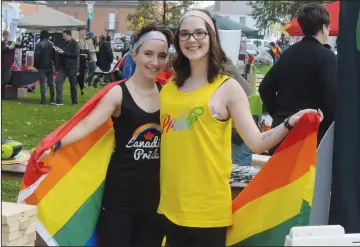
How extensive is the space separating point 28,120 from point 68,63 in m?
2.78

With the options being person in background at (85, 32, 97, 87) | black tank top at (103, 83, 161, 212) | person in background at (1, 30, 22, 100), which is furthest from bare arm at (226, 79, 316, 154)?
person in background at (85, 32, 97, 87)

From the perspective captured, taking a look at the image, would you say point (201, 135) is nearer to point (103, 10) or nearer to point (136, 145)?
point (136, 145)

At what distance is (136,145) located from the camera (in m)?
2.47

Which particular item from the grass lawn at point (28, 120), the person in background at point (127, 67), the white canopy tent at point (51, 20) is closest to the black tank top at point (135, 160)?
the person in background at point (127, 67)

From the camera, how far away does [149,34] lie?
8.33 ft

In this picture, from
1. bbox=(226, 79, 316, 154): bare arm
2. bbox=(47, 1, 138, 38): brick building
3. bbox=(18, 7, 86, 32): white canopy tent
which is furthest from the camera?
bbox=(18, 7, 86, 32): white canopy tent

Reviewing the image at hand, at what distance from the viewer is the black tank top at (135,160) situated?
246 cm

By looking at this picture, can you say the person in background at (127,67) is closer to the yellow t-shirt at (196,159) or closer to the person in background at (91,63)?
the yellow t-shirt at (196,159)

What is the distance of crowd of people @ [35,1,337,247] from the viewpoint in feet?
7.26

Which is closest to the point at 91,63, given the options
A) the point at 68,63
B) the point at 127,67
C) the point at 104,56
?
the point at 104,56

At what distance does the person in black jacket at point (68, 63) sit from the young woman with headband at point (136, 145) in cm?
952

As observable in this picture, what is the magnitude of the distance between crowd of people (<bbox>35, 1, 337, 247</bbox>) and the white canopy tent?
368 inches

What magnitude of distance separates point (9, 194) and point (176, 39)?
10.2 ft

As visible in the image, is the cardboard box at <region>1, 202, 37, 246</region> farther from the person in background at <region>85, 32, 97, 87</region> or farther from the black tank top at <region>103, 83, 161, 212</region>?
the person in background at <region>85, 32, 97, 87</region>
